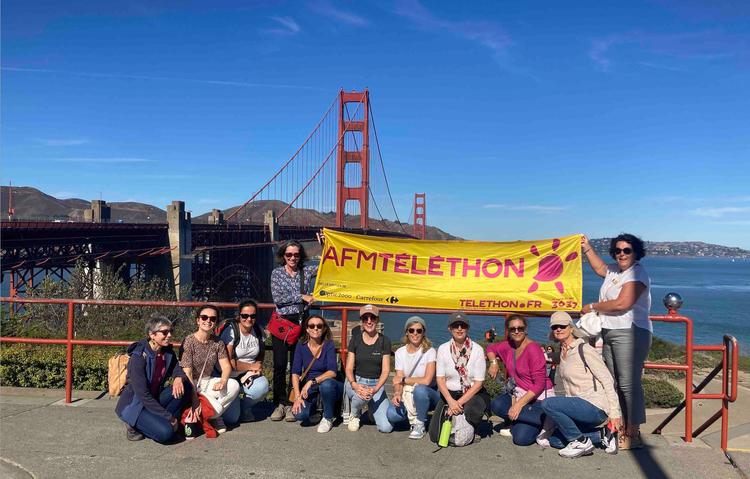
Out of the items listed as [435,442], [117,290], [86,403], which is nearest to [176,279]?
[117,290]

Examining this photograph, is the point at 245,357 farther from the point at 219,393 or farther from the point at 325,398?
the point at 325,398

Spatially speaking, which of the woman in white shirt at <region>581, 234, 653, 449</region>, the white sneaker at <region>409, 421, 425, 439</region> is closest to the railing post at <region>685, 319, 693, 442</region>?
the woman in white shirt at <region>581, 234, 653, 449</region>

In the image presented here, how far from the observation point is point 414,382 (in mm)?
4844

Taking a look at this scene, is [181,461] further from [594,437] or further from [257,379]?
[594,437]

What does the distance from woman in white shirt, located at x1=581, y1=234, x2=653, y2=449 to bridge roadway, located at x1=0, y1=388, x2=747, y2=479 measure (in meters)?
0.30

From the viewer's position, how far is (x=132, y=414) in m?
4.58

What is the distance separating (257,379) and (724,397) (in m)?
3.88

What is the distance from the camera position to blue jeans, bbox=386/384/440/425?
15.6ft

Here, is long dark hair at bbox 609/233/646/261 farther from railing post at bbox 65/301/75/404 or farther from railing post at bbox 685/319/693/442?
railing post at bbox 65/301/75/404

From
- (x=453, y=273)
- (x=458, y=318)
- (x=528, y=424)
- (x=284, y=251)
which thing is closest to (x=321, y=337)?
(x=284, y=251)

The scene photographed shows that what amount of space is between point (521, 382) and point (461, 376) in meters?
0.49

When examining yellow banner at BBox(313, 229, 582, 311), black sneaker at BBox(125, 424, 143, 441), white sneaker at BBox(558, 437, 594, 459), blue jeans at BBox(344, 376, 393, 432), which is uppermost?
yellow banner at BBox(313, 229, 582, 311)

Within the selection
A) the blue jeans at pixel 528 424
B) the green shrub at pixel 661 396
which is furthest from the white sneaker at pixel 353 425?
the green shrub at pixel 661 396

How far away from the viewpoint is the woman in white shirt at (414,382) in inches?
188
